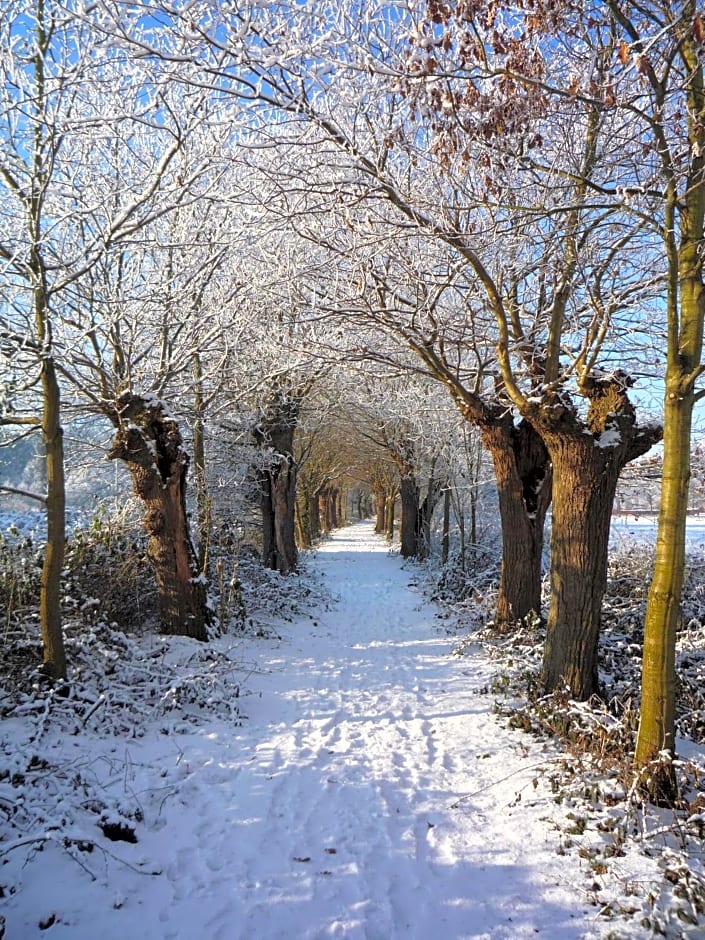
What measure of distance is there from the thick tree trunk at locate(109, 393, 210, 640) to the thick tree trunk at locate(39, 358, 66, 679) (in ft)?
7.18

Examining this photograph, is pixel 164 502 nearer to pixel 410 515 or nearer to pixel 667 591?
pixel 667 591

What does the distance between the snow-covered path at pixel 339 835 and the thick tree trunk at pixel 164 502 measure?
1.88 meters

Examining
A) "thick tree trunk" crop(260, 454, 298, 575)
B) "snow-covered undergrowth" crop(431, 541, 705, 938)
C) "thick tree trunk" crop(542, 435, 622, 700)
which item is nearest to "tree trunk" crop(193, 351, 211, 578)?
"thick tree trunk" crop(260, 454, 298, 575)

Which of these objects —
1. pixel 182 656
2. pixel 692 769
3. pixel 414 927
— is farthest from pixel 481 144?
pixel 182 656

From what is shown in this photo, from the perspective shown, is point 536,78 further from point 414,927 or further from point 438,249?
point 414,927

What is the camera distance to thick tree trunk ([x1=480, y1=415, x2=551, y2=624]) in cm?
789

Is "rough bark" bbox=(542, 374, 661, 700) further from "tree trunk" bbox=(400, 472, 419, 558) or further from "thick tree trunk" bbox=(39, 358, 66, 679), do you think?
"tree trunk" bbox=(400, 472, 419, 558)

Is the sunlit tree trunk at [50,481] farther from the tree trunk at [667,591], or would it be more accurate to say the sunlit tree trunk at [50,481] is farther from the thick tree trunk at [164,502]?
the tree trunk at [667,591]

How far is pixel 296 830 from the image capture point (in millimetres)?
3443

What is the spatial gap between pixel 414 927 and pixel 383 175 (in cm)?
488

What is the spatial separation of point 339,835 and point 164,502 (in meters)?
4.89

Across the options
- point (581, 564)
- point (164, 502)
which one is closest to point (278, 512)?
point (164, 502)

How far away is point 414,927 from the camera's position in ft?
8.71

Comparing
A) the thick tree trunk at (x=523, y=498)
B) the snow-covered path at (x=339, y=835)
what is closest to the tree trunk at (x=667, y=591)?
the snow-covered path at (x=339, y=835)
